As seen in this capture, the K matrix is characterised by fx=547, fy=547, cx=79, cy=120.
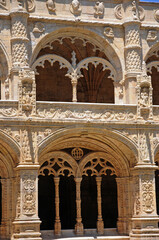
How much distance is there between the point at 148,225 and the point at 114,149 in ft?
10.4

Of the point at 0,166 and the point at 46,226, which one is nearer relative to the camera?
the point at 0,166

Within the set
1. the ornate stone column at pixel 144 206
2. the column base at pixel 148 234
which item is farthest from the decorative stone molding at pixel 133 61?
the column base at pixel 148 234

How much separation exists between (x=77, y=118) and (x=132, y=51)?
379cm

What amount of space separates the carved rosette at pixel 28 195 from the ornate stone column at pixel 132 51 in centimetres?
508

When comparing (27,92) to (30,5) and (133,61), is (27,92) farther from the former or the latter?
(133,61)

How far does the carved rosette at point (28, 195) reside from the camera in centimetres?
1841

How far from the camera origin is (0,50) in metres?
20.5

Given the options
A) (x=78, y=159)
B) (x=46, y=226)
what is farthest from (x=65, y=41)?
(x=46, y=226)

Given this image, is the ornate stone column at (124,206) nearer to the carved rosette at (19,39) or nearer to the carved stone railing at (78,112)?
the carved stone railing at (78,112)

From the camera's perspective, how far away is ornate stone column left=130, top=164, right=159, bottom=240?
63.7 feet

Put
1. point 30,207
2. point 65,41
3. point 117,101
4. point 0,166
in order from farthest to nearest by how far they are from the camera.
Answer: point 65,41 → point 117,101 → point 0,166 → point 30,207

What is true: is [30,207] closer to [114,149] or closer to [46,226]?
[114,149]

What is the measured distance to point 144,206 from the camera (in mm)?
19578

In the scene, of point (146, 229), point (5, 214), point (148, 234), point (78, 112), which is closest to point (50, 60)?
point (78, 112)
